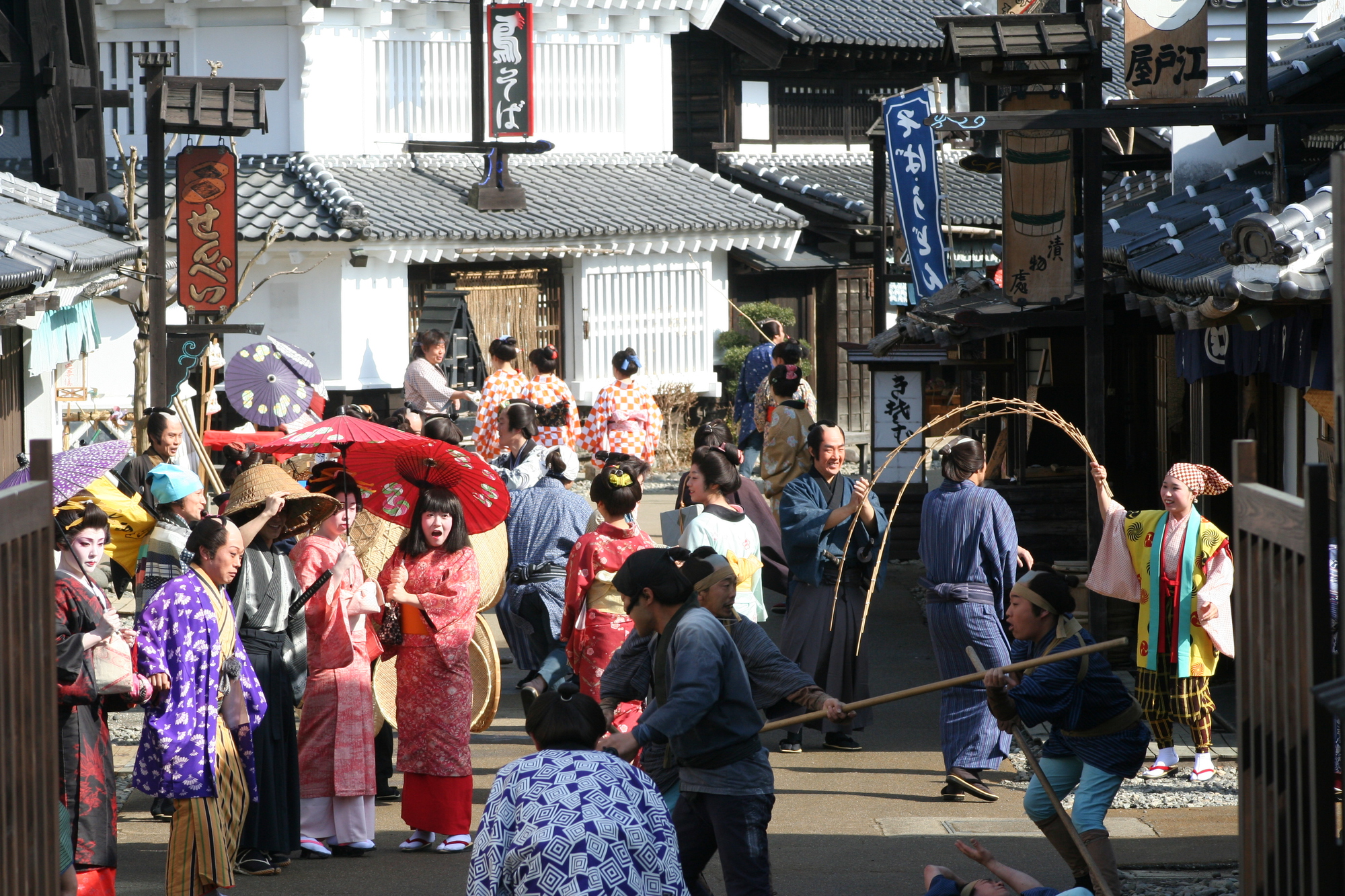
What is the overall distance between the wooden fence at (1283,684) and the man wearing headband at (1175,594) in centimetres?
427

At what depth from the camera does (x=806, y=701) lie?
5309 mm

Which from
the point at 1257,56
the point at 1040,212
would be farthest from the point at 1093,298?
the point at 1257,56

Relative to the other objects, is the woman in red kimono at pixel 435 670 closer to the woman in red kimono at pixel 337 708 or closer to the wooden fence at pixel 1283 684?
the woman in red kimono at pixel 337 708

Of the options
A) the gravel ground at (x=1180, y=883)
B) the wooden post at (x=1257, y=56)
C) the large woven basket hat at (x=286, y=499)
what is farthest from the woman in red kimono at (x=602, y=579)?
the wooden post at (x=1257, y=56)

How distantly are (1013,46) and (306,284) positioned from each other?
539 inches

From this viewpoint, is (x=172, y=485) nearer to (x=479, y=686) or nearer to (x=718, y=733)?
(x=479, y=686)

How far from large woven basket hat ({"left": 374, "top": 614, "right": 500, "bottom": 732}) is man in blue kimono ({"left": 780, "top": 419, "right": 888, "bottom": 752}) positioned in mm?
1955

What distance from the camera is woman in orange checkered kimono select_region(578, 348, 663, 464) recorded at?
12.8 metres

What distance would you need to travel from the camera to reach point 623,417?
12789mm

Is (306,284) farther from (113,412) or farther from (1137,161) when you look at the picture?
(1137,161)

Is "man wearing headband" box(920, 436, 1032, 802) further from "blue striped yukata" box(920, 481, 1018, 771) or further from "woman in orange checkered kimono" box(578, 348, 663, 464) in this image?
"woman in orange checkered kimono" box(578, 348, 663, 464)

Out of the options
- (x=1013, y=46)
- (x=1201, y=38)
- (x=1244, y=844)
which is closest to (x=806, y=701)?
(x=1244, y=844)

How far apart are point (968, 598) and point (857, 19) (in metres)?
19.7

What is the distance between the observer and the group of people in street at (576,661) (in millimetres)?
4980
